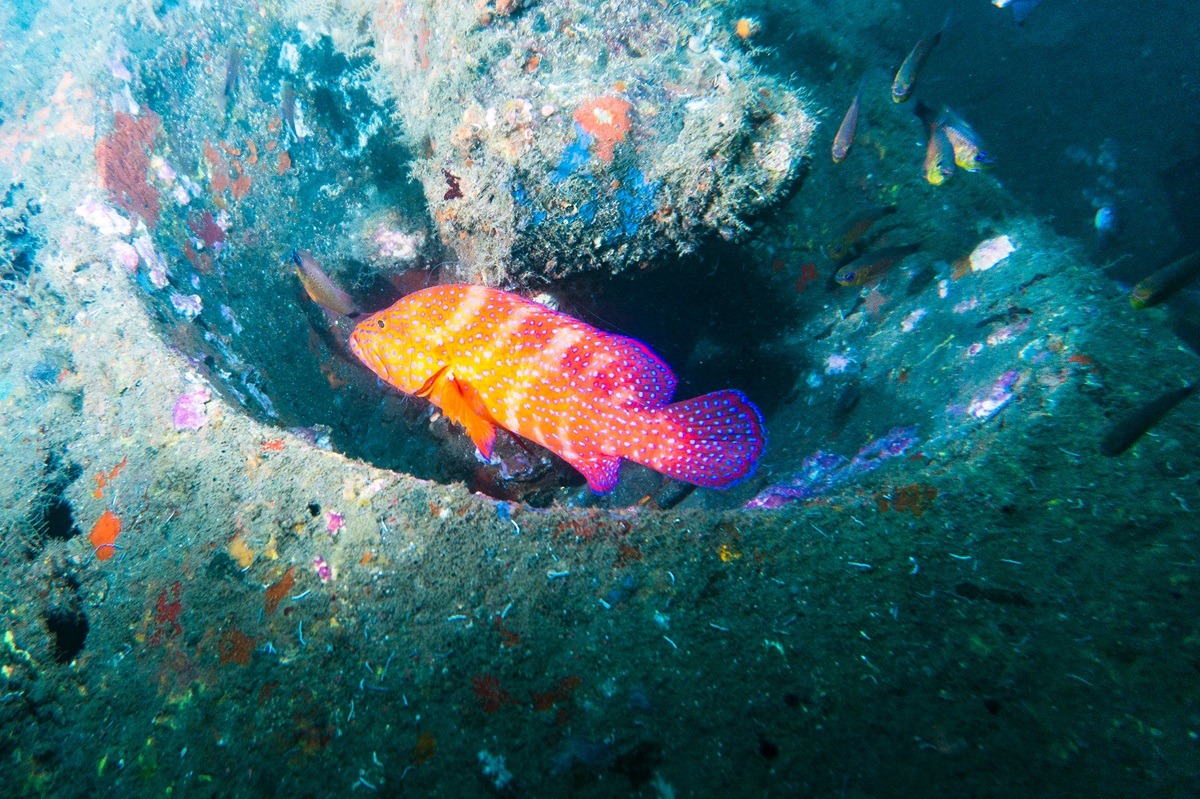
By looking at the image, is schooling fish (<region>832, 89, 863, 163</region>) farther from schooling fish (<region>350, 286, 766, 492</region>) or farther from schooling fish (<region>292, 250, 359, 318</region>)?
schooling fish (<region>292, 250, 359, 318</region>)

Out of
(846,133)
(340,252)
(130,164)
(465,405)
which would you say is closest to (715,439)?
(465,405)

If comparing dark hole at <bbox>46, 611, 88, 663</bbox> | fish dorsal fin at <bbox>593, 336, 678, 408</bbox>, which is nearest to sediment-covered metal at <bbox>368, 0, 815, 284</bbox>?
fish dorsal fin at <bbox>593, 336, 678, 408</bbox>

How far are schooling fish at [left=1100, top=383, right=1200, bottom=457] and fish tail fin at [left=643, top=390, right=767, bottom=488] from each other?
1794 millimetres

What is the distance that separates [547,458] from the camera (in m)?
5.00

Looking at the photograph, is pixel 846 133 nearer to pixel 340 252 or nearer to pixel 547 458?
pixel 547 458

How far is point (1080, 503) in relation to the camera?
2254 millimetres

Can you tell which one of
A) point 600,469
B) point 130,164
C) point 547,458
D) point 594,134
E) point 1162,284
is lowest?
point 547,458

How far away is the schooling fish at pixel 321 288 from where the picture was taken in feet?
14.8

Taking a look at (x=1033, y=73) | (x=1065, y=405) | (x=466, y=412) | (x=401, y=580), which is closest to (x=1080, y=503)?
(x=1065, y=405)

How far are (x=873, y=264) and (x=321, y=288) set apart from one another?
17.6 ft

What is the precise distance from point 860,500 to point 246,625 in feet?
10.4

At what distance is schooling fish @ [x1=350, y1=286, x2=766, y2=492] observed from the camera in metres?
3.51

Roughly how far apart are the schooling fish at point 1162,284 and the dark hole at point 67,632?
21.6ft

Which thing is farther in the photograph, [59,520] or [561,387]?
[561,387]
